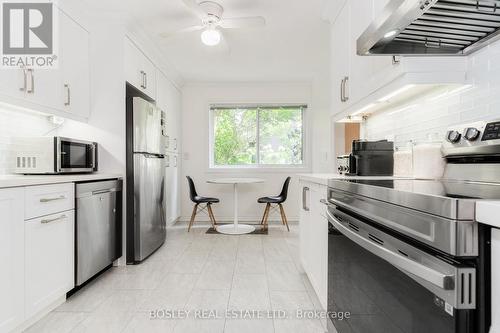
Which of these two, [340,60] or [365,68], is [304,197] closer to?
[365,68]

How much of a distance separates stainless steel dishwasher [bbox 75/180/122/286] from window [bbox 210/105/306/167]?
262cm

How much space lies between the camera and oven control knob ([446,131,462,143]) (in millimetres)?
1328

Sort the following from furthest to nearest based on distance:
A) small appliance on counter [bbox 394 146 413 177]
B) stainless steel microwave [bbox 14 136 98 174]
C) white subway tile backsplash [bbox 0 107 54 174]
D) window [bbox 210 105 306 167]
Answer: window [bbox 210 105 306 167]
white subway tile backsplash [bbox 0 107 54 174]
stainless steel microwave [bbox 14 136 98 174]
small appliance on counter [bbox 394 146 413 177]

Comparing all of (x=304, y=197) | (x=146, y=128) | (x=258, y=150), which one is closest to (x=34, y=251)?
(x=146, y=128)

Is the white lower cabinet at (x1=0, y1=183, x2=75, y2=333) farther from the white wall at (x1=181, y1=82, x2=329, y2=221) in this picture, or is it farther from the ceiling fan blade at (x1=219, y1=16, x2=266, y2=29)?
the white wall at (x1=181, y1=82, x2=329, y2=221)

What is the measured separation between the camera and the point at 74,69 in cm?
256

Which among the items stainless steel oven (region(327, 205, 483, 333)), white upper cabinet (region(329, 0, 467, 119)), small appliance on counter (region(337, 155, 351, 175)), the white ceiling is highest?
the white ceiling

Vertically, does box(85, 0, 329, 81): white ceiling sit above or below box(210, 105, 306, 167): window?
above

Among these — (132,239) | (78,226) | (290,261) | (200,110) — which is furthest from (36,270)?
(200,110)

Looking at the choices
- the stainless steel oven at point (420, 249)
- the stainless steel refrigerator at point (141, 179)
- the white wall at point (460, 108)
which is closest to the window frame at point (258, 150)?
the stainless steel refrigerator at point (141, 179)

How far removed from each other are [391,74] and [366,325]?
1192mm

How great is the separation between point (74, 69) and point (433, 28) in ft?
8.83

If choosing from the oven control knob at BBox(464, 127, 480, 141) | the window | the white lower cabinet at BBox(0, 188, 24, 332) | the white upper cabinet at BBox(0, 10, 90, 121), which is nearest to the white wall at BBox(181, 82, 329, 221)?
the window

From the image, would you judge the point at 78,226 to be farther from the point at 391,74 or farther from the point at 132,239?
the point at 391,74
